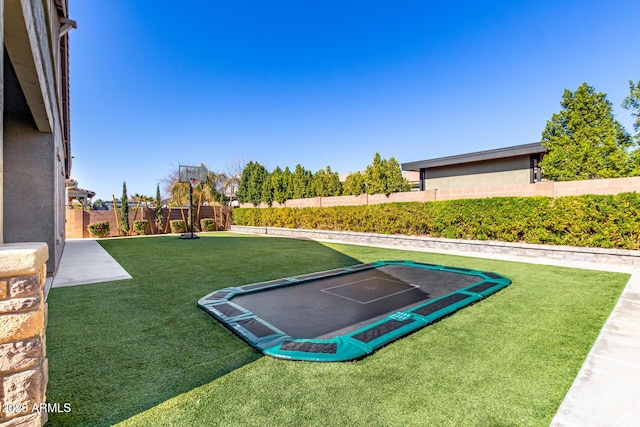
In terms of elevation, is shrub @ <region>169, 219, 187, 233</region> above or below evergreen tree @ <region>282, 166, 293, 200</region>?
below

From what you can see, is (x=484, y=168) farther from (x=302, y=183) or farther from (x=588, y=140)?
(x=302, y=183)

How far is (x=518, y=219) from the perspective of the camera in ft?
26.5

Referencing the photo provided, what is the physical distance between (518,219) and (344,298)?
638 cm

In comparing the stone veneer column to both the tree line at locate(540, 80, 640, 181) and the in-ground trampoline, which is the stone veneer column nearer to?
the in-ground trampoline

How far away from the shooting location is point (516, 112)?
37.7 feet

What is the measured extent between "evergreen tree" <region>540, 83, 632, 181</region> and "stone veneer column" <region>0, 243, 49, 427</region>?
36.0 ft

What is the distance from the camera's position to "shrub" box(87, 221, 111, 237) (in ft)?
49.6

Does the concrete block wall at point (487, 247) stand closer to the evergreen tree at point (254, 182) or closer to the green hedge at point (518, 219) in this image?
the green hedge at point (518, 219)

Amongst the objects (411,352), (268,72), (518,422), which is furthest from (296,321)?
(268,72)

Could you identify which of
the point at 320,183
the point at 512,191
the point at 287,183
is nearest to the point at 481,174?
the point at 512,191

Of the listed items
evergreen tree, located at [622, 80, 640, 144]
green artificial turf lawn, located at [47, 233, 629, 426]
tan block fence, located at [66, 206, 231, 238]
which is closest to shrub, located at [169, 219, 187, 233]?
tan block fence, located at [66, 206, 231, 238]

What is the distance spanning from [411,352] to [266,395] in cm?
130

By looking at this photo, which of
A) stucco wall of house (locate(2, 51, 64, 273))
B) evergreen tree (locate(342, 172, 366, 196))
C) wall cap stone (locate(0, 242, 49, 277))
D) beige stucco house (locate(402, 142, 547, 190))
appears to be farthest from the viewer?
evergreen tree (locate(342, 172, 366, 196))

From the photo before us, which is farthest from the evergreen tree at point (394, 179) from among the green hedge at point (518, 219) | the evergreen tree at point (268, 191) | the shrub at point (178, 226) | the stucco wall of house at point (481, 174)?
the shrub at point (178, 226)
